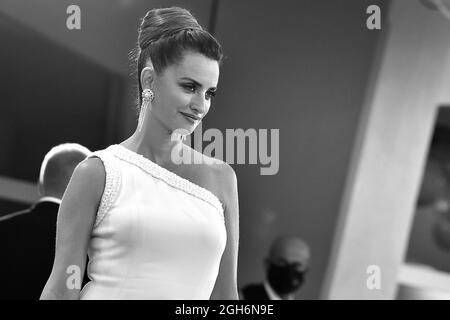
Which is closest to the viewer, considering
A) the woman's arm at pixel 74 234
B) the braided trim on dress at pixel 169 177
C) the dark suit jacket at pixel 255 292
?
the woman's arm at pixel 74 234

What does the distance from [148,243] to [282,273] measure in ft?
6.54

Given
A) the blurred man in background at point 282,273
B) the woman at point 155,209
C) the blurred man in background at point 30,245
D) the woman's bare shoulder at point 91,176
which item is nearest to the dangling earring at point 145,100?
the woman at point 155,209

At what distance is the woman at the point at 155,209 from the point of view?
109 centimetres

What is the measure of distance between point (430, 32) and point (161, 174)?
9.59 feet

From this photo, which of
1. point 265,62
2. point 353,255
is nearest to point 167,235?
point 265,62

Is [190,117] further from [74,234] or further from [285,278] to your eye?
[285,278]

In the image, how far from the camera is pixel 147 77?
3.86 feet

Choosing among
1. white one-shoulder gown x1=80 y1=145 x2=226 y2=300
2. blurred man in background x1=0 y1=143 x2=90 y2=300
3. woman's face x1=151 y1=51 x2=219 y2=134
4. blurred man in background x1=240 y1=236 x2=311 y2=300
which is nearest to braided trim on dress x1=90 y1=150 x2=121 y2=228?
white one-shoulder gown x1=80 y1=145 x2=226 y2=300

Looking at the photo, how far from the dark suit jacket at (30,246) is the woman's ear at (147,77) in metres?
0.75

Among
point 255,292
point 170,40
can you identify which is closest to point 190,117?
point 170,40

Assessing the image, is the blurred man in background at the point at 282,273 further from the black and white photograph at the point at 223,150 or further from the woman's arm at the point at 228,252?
the woman's arm at the point at 228,252

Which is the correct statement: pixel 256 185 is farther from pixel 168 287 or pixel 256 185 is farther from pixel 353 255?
pixel 168 287

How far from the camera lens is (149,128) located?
1.18 metres

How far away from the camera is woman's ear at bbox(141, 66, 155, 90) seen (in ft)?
3.84
